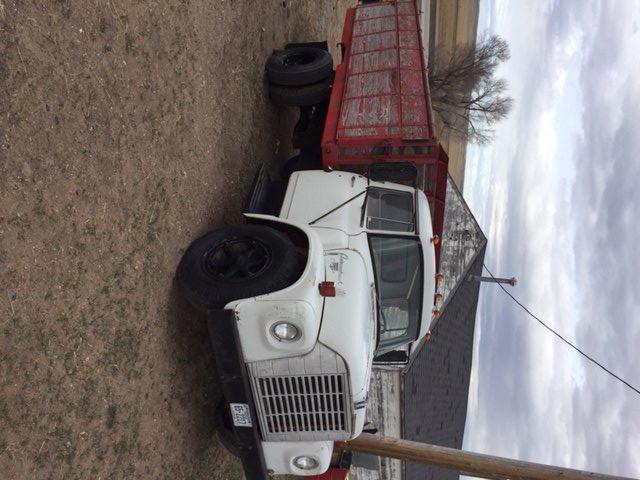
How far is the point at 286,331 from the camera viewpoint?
4617mm

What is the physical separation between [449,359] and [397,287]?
789cm

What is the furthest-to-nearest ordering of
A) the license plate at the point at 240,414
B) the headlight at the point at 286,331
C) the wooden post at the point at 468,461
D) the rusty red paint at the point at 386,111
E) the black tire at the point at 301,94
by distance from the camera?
1. the black tire at the point at 301,94
2. the rusty red paint at the point at 386,111
3. the wooden post at the point at 468,461
4. the license plate at the point at 240,414
5. the headlight at the point at 286,331

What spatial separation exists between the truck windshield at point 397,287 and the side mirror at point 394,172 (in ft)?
2.95

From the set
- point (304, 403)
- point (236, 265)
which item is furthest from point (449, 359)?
point (236, 265)

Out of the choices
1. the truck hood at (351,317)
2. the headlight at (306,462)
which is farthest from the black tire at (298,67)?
the headlight at (306,462)

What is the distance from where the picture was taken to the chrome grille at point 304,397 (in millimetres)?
4723

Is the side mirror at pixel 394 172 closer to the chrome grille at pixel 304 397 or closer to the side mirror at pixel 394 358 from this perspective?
the side mirror at pixel 394 358

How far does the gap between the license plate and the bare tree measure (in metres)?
14.7

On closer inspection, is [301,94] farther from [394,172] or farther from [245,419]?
[245,419]

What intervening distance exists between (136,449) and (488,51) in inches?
694

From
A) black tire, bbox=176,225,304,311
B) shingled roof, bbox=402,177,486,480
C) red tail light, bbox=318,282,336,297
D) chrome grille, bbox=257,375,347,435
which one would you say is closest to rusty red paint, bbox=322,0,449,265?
black tire, bbox=176,225,304,311

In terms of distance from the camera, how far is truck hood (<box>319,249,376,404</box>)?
15.3 ft

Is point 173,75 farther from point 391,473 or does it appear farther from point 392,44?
point 391,473

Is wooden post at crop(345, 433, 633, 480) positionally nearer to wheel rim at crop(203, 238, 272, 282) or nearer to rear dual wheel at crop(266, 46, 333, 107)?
wheel rim at crop(203, 238, 272, 282)
